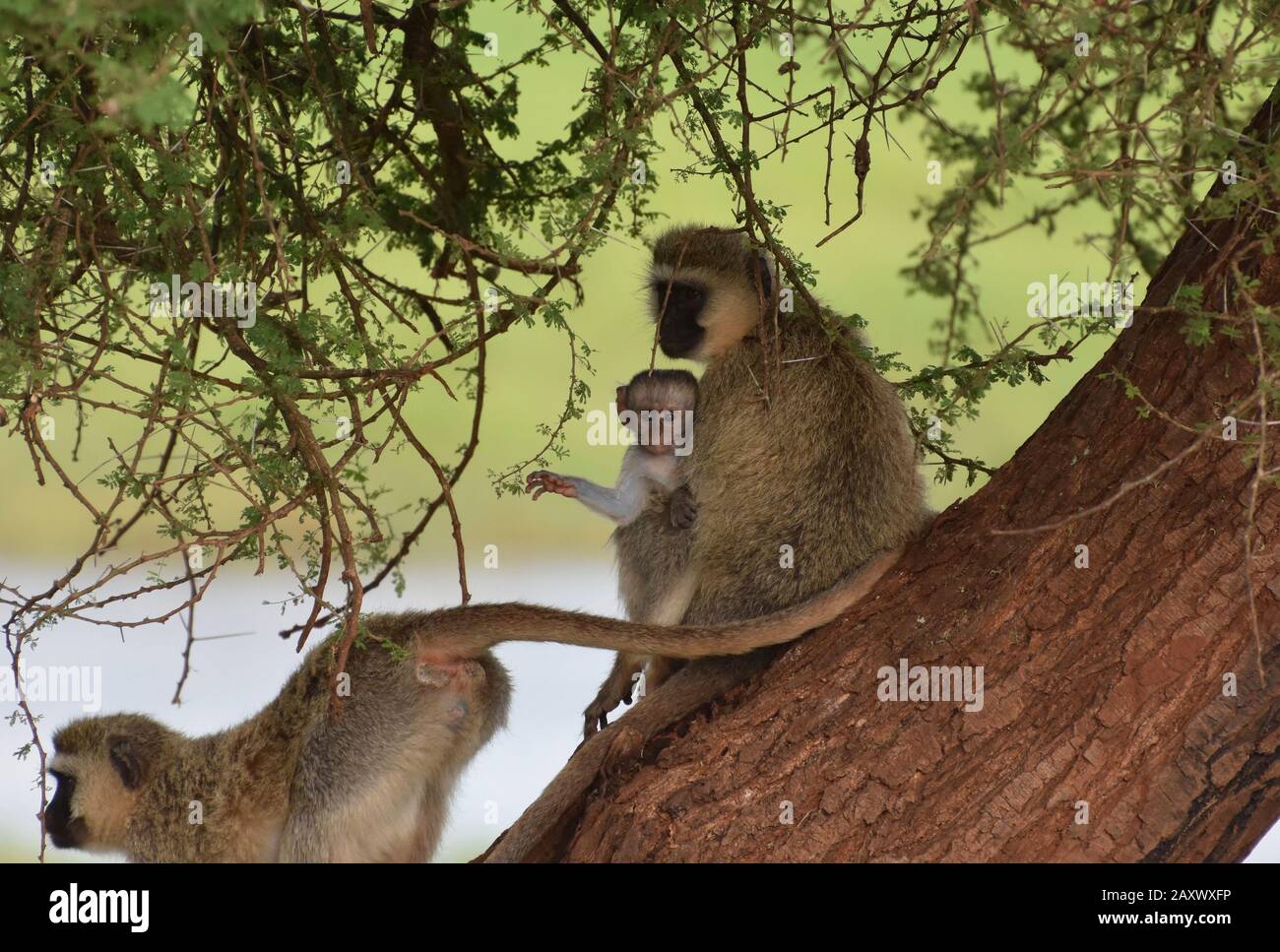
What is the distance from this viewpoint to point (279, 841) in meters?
3.94

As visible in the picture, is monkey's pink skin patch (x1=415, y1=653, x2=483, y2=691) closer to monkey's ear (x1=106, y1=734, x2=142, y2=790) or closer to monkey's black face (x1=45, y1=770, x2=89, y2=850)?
monkey's ear (x1=106, y1=734, x2=142, y2=790)

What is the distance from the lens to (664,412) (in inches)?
171

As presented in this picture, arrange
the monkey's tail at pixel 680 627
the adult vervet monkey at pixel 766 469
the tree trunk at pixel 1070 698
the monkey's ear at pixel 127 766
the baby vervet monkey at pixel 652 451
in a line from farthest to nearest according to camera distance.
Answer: the baby vervet monkey at pixel 652 451 → the monkey's ear at pixel 127 766 → the adult vervet monkey at pixel 766 469 → the monkey's tail at pixel 680 627 → the tree trunk at pixel 1070 698

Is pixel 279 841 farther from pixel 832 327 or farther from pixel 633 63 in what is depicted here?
pixel 633 63

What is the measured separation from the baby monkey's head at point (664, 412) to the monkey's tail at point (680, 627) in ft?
2.52

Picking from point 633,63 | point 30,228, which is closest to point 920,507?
point 633,63

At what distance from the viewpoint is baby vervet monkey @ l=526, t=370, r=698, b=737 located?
4.25 m

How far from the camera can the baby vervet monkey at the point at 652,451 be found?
170 inches

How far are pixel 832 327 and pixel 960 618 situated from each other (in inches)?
33.1

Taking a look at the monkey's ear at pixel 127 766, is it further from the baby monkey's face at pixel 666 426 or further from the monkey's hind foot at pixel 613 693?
the baby monkey's face at pixel 666 426

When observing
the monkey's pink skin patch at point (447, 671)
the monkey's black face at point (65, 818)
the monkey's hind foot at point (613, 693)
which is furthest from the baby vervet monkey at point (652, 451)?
the monkey's black face at point (65, 818)

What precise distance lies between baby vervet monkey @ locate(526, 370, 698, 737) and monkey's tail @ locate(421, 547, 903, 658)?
0.53 metres

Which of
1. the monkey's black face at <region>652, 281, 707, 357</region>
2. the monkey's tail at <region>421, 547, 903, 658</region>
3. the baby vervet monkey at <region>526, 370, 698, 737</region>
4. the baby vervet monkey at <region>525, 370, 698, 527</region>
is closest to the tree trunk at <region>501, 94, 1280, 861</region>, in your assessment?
the monkey's tail at <region>421, 547, 903, 658</region>

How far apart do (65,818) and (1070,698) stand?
296cm
